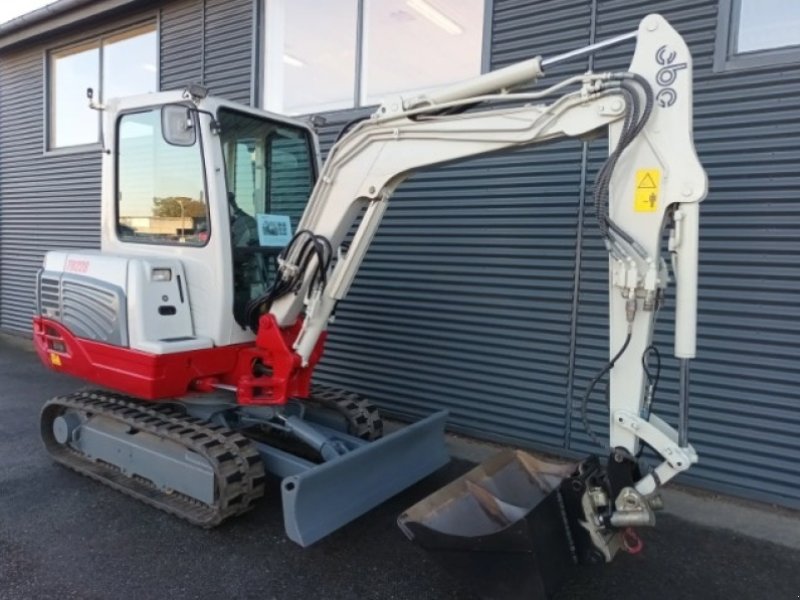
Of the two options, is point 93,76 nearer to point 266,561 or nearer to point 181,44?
point 181,44

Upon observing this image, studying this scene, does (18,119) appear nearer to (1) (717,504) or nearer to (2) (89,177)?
(2) (89,177)

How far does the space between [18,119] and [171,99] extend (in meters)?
7.55

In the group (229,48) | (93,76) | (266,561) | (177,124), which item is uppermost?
(93,76)

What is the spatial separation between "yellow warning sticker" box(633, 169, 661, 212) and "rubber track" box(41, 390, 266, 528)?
2471 millimetres

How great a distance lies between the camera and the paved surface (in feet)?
9.33

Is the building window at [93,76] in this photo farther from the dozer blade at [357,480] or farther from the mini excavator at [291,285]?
the dozer blade at [357,480]

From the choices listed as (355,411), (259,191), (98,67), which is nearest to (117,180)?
(259,191)

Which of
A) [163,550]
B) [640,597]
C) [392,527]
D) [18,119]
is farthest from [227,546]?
[18,119]

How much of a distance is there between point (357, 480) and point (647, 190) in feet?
6.99

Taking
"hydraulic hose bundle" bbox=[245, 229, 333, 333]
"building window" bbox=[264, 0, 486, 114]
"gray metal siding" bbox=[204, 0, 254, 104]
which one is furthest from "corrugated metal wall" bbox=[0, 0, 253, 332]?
"hydraulic hose bundle" bbox=[245, 229, 333, 333]

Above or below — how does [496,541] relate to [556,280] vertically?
below

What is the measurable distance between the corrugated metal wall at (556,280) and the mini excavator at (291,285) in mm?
912

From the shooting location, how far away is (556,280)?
4.58 m

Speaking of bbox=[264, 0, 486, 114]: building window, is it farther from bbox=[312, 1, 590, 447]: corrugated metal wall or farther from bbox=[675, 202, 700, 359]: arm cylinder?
bbox=[675, 202, 700, 359]: arm cylinder
